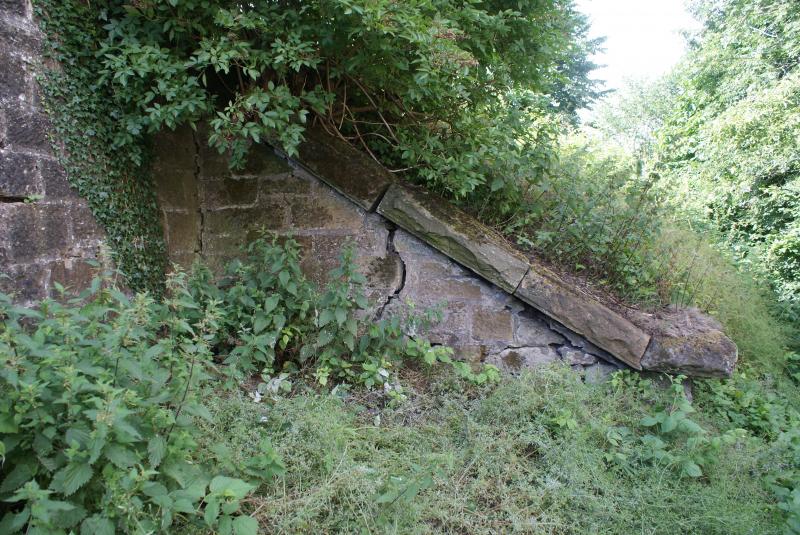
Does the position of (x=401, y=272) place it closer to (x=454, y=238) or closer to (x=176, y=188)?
(x=454, y=238)

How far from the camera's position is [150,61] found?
9.50 feet

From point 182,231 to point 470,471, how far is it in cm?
257

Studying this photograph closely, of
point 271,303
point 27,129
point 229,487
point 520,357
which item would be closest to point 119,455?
point 229,487

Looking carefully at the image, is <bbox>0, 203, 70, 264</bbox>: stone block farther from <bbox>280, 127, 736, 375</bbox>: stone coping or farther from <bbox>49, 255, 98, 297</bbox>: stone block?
<bbox>280, 127, 736, 375</bbox>: stone coping

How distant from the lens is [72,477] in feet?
5.57

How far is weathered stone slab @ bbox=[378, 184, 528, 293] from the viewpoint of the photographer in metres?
3.54

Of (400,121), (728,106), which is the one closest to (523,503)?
(400,121)

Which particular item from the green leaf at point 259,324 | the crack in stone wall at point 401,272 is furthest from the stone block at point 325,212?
the green leaf at point 259,324

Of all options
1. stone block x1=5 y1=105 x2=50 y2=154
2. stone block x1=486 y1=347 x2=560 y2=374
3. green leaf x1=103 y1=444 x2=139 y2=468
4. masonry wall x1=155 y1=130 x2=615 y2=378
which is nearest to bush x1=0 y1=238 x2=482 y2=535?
green leaf x1=103 y1=444 x2=139 y2=468

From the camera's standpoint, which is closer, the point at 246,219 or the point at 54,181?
the point at 54,181

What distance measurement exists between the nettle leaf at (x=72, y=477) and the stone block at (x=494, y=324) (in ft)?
8.46

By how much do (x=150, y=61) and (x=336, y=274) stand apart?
1.61 m

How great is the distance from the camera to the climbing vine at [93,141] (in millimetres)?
2732

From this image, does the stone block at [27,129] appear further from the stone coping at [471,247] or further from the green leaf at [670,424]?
the green leaf at [670,424]
